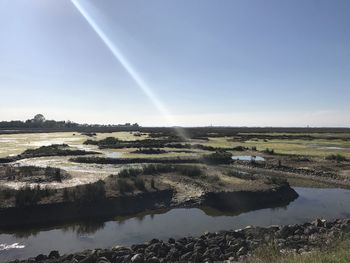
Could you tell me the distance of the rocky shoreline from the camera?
14.1 metres

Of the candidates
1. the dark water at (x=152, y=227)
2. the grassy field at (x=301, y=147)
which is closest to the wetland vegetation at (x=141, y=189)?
Result: the dark water at (x=152, y=227)

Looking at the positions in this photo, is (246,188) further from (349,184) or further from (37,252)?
(37,252)

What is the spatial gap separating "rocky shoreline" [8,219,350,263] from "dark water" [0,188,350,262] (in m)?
2.47

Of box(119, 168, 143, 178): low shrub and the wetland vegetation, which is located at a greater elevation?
box(119, 168, 143, 178): low shrub

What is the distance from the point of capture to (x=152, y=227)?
20578 mm

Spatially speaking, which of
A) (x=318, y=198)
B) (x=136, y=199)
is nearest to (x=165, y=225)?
(x=136, y=199)

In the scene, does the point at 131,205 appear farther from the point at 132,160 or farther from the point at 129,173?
the point at 132,160

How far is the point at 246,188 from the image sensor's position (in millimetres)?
28297

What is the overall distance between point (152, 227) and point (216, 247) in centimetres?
596

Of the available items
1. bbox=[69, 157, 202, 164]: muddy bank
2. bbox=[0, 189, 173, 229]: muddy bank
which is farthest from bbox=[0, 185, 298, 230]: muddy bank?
bbox=[69, 157, 202, 164]: muddy bank

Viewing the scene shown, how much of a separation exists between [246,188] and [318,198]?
5.22 m

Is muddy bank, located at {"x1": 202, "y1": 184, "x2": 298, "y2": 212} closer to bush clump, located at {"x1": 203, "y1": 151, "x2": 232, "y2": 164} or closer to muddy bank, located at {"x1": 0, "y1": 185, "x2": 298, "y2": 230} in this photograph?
muddy bank, located at {"x1": 0, "y1": 185, "x2": 298, "y2": 230}

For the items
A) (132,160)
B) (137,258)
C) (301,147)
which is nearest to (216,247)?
(137,258)

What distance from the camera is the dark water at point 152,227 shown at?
57.9 feet
